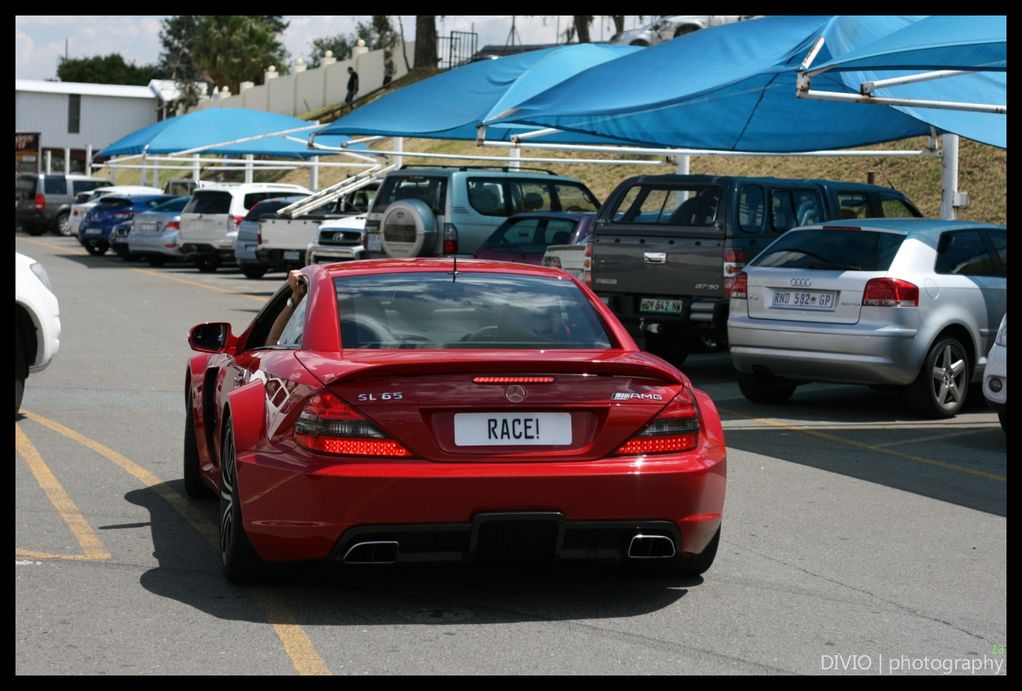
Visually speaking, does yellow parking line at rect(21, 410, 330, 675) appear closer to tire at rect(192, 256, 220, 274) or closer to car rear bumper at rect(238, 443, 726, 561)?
car rear bumper at rect(238, 443, 726, 561)

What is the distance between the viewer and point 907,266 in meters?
11.9

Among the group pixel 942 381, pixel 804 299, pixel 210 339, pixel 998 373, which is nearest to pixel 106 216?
pixel 804 299

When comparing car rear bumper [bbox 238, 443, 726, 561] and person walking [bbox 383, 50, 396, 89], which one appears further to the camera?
person walking [bbox 383, 50, 396, 89]

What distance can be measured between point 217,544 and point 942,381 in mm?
6848

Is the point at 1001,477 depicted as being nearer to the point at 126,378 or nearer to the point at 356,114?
the point at 126,378

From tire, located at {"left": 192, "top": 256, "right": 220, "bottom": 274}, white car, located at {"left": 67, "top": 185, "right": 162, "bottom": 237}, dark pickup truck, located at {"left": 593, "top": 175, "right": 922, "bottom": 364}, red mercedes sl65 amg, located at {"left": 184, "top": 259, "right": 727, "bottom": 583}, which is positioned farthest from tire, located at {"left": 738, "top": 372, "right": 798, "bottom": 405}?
white car, located at {"left": 67, "top": 185, "right": 162, "bottom": 237}

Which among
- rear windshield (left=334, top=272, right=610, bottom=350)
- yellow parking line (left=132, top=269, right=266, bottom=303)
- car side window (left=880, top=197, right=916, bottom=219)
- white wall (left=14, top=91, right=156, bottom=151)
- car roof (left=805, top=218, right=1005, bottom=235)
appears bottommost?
yellow parking line (left=132, top=269, right=266, bottom=303)

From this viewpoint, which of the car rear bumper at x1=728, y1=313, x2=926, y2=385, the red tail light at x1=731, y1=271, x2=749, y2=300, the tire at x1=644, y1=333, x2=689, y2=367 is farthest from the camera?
the tire at x1=644, y1=333, x2=689, y2=367

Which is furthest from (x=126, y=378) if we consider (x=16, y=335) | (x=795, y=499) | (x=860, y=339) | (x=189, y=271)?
(x=189, y=271)

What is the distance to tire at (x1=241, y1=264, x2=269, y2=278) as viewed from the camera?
29253mm

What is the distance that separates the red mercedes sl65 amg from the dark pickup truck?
8175 mm

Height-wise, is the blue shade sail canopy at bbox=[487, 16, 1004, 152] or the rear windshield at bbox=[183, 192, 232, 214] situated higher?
the blue shade sail canopy at bbox=[487, 16, 1004, 152]

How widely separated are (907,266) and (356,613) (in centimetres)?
726

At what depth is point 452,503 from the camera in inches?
224
